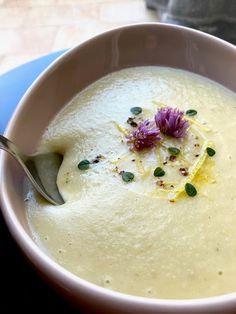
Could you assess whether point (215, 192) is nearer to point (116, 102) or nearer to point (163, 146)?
point (163, 146)

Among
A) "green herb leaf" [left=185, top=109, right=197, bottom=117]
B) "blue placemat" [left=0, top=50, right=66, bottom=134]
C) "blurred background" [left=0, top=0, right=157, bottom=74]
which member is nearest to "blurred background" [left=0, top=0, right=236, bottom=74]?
"blurred background" [left=0, top=0, right=157, bottom=74]

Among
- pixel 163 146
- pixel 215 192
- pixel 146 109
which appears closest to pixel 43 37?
pixel 146 109

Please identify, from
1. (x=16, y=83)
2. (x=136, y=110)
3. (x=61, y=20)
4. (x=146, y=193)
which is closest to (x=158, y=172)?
(x=146, y=193)

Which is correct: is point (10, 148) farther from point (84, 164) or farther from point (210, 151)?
point (210, 151)

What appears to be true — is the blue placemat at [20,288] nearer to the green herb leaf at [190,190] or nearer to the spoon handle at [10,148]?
the spoon handle at [10,148]

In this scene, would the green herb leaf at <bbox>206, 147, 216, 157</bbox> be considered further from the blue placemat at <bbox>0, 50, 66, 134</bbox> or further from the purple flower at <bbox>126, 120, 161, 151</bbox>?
the blue placemat at <bbox>0, 50, 66, 134</bbox>

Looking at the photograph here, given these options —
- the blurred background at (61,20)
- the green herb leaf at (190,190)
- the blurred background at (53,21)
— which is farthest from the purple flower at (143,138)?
the blurred background at (53,21)
